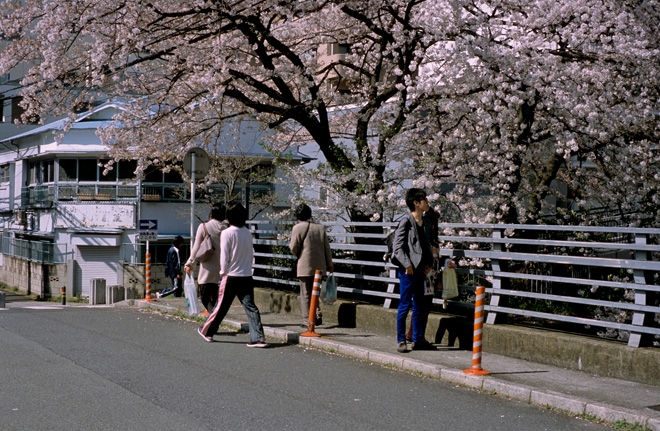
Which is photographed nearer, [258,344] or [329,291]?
[258,344]

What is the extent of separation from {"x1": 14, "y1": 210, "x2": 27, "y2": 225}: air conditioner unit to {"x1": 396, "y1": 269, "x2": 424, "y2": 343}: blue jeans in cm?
3490

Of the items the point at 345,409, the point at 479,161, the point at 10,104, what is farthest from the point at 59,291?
the point at 345,409

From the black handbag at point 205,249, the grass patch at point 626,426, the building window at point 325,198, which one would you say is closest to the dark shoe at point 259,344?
the black handbag at point 205,249

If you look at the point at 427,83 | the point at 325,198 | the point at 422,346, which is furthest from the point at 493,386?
the point at 325,198

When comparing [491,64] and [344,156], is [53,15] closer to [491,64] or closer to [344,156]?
[344,156]

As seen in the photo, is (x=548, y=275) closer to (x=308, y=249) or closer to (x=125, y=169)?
(x=308, y=249)

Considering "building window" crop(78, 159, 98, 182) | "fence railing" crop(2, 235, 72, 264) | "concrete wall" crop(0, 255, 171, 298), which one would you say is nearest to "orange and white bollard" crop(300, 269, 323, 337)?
"concrete wall" crop(0, 255, 171, 298)

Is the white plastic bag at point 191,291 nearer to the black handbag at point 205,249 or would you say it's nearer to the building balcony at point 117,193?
the black handbag at point 205,249

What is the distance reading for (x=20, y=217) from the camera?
39.7 meters

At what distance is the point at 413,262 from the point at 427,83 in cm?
444

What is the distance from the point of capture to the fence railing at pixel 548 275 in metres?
7.18

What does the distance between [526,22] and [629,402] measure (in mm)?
7669

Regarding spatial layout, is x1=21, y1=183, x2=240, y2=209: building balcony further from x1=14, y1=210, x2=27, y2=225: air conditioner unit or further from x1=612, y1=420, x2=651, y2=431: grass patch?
x1=612, y1=420, x2=651, y2=431: grass patch

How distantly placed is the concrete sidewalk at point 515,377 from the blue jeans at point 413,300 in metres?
0.26
